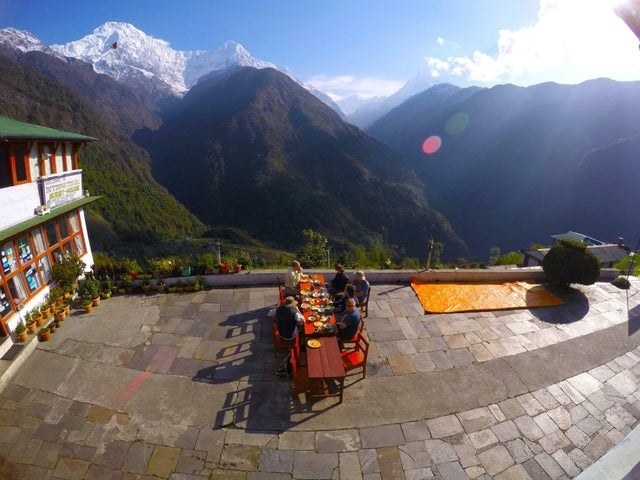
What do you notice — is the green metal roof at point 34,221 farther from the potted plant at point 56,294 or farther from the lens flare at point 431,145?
the lens flare at point 431,145

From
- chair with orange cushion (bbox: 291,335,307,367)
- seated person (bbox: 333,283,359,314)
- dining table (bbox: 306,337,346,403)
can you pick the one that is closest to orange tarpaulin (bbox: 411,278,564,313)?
seated person (bbox: 333,283,359,314)

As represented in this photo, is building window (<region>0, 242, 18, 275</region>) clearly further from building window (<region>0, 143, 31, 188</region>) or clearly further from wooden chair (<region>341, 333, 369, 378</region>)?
wooden chair (<region>341, 333, 369, 378</region>)

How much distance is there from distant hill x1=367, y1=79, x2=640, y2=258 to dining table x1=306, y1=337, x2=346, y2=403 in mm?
102608

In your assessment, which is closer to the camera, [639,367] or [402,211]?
[639,367]

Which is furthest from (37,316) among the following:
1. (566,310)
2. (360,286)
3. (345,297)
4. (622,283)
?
(622,283)

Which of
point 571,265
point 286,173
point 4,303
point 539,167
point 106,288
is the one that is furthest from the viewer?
point 539,167

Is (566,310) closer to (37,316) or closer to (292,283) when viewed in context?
(292,283)

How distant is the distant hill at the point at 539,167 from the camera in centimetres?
10181

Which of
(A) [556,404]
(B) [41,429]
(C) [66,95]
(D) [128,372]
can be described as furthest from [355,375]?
(C) [66,95]

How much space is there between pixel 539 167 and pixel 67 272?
520 ft

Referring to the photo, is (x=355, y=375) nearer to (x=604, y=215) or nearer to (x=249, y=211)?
(x=249, y=211)

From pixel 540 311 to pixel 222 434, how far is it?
8.85 m

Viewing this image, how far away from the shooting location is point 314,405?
6.16 metres

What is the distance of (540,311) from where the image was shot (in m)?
9.60
